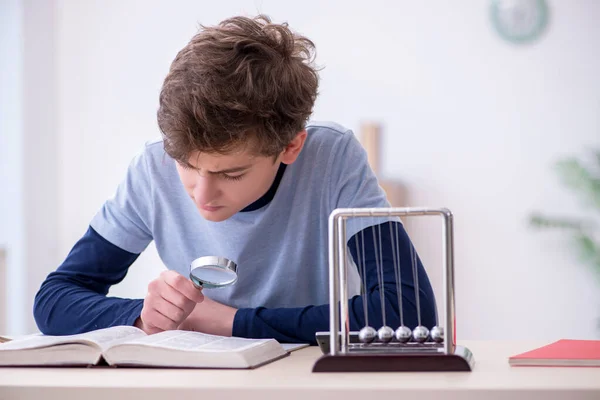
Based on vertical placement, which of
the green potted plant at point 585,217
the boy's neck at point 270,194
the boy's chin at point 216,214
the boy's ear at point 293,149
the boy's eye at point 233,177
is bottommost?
the green potted plant at point 585,217

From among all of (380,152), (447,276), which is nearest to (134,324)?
(447,276)

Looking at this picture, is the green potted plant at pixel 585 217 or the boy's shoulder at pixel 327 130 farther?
the green potted plant at pixel 585 217

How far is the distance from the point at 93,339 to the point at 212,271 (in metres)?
0.24

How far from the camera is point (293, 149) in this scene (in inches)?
63.2

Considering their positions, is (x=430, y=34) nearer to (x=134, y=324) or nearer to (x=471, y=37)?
(x=471, y=37)

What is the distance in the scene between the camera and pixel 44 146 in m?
4.23

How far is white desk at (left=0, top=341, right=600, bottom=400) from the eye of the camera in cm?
94

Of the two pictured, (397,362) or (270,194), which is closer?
(397,362)

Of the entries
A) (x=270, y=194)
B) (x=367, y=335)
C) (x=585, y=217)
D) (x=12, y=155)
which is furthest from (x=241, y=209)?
(x=12, y=155)

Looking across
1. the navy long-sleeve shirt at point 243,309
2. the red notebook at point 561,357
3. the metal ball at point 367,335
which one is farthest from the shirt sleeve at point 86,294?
the red notebook at point 561,357

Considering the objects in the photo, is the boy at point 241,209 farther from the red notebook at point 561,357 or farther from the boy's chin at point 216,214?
the red notebook at point 561,357

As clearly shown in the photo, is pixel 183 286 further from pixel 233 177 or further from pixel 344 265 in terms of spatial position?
pixel 344 265

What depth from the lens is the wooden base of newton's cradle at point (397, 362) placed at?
108cm

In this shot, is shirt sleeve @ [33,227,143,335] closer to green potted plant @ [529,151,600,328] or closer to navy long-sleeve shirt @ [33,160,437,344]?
navy long-sleeve shirt @ [33,160,437,344]
